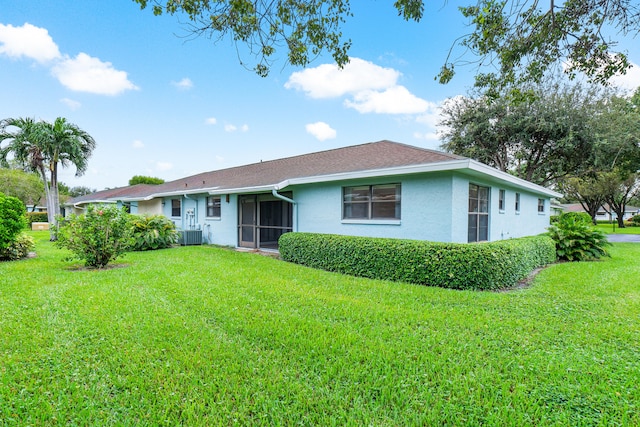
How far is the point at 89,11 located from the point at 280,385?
27.9 feet

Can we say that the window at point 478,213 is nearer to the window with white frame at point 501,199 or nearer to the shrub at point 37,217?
the window with white frame at point 501,199

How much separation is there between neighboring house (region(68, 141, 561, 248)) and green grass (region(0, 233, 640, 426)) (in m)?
2.73

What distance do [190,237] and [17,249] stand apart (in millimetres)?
5948

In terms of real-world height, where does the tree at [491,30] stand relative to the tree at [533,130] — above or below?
below

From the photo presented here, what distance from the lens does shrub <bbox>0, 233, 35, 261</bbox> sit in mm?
9273

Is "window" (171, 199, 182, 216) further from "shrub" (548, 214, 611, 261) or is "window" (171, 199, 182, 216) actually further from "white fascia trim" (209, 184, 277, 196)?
"shrub" (548, 214, 611, 261)

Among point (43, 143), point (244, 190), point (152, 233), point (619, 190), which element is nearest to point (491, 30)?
point (244, 190)

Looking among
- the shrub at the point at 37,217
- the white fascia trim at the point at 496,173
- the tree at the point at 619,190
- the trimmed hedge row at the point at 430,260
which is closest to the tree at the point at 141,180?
the shrub at the point at 37,217

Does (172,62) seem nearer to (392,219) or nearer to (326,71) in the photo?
(326,71)

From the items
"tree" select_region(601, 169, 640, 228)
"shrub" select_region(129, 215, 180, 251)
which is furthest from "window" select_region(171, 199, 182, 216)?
"tree" select_region(601, 169, 640, 228)

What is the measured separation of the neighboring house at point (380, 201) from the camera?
801cm

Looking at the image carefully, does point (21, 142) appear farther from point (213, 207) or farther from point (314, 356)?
point (314, 356)

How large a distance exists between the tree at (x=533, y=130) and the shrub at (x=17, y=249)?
21562mm

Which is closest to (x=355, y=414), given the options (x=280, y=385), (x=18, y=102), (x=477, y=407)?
(x=280, y=385)
